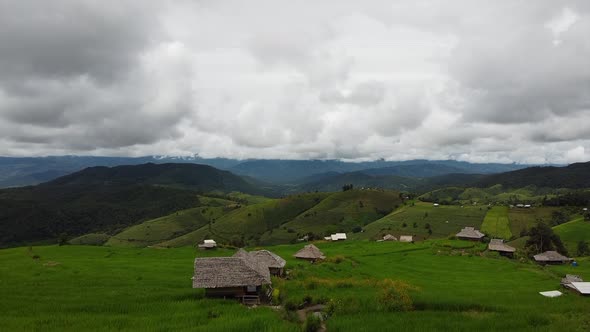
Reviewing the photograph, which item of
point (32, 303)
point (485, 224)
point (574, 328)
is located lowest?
point (485, 224)

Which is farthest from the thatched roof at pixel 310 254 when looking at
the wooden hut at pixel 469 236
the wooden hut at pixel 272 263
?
the wooden hut at pixel 469 236

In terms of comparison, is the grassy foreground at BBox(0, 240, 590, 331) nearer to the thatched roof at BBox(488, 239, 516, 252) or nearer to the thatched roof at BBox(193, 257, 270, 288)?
the thatched roof at BBox(193, 257, 270, 288)

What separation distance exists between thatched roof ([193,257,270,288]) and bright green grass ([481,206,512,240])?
128084 mm

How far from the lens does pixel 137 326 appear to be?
82.8 ft

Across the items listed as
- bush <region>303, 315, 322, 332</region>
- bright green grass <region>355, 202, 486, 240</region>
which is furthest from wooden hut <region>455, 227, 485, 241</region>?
bush <region>303, 315, 322, 332</region>

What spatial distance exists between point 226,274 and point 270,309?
8.16 metres

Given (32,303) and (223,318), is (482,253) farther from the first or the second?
(32,303)

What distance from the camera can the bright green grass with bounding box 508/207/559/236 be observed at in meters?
155

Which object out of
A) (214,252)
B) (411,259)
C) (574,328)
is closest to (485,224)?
(411,259)

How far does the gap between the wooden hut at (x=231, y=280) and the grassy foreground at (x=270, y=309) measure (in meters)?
1.92

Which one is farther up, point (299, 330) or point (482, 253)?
point (299, 330)

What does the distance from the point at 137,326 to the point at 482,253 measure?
84.9m

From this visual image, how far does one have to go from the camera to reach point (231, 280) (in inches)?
1417

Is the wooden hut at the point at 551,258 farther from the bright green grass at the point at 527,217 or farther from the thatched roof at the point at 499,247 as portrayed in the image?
the bright green grass at the point at 527,217
